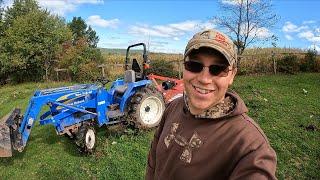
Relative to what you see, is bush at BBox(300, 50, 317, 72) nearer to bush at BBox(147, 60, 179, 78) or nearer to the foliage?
bush at BBox(147, 60, 179, 78)

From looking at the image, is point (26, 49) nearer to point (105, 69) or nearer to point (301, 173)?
point (105, 69)

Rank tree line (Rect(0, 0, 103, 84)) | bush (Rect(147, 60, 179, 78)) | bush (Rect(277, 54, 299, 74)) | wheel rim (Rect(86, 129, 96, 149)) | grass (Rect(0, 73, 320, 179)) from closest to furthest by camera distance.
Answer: grass (Rect(0, 73, 320, 179)) < wheel rim (Rect(86, 129, 96, 149)) < bush (Rect(277, 54, 299, 74)) < bush (Rect(147, 60, 179, 78)) < tree line (Rect(0, 0, 103, 84))

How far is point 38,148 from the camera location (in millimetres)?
8617

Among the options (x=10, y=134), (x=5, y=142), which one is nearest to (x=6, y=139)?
(x=5, y=142)

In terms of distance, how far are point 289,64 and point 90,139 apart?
14.2 meters

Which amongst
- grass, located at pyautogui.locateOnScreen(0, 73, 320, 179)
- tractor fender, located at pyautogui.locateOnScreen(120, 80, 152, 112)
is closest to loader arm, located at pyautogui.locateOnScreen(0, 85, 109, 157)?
tractor fender, located at pyautogui.locateOnScreen(120, 80, 152, 112)

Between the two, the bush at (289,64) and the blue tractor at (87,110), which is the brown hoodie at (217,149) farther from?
the bush at (289,64)

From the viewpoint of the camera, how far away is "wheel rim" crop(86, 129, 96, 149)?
308 inches

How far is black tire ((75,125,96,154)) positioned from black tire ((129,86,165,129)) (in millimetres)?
1291

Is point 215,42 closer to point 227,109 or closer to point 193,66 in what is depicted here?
point 193,66

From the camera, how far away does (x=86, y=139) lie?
25.5 feet

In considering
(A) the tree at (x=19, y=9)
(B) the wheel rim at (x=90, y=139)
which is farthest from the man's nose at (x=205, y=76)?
(A) the tree at (x=19, y=9)

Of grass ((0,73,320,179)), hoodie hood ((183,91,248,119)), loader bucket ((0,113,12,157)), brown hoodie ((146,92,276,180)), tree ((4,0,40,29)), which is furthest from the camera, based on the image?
tree ((4,0,40,29))

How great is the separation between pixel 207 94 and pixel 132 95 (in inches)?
288
